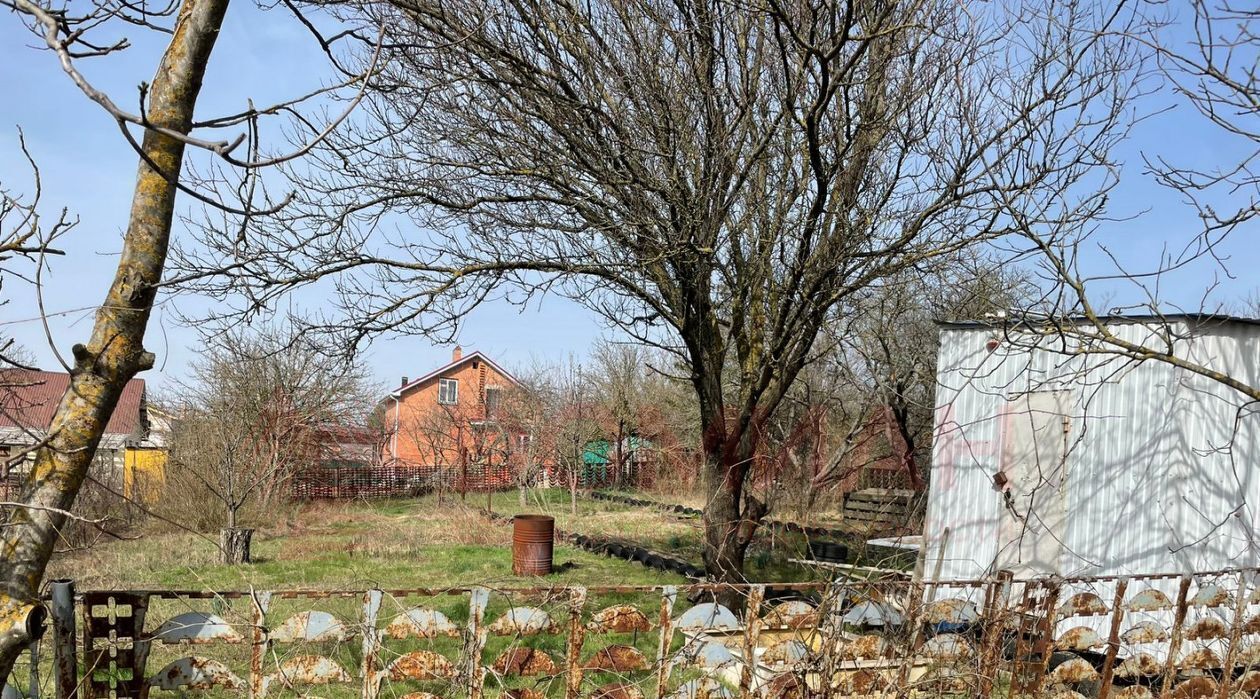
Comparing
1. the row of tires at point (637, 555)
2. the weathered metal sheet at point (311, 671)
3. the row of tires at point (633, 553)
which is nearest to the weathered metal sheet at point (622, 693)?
the weathered metal sheet at point (311, 671)

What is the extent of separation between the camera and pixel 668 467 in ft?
87.1

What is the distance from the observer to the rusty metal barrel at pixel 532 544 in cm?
1096

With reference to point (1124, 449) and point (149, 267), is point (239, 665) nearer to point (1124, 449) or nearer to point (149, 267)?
point (149, 267)

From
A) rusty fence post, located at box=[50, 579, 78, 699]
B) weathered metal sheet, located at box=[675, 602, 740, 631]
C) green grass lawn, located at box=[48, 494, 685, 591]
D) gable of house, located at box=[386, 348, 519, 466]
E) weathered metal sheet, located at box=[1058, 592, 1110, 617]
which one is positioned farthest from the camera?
gable of house, located at box=[386, 348, 519, 466]

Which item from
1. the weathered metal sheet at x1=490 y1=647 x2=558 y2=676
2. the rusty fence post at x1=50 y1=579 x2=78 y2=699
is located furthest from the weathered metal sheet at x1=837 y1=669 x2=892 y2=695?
the rusty fence post at x1=50 y1=579 x2=78 y2=699

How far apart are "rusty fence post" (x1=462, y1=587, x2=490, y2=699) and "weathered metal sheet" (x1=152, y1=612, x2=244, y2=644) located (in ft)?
2.56

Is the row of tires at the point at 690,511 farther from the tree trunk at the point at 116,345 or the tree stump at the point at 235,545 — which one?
the tree trunk at the point at 116,345

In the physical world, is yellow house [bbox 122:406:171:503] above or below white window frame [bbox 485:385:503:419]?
below

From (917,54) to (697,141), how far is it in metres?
2.13

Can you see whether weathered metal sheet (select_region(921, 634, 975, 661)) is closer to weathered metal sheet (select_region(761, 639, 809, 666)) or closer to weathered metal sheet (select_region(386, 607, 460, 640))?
weathered metal sheet (select_region(761, 639, 809, 666))

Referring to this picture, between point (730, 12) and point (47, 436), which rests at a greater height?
point (730, 12)

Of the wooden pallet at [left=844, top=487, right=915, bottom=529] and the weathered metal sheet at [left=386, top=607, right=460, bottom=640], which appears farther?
the wooden pallet at [left=844, top=487, right=915, bottom=529]

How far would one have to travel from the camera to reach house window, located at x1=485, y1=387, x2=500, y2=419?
2655cm

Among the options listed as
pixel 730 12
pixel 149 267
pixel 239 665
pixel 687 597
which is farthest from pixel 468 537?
pixel 149 267
